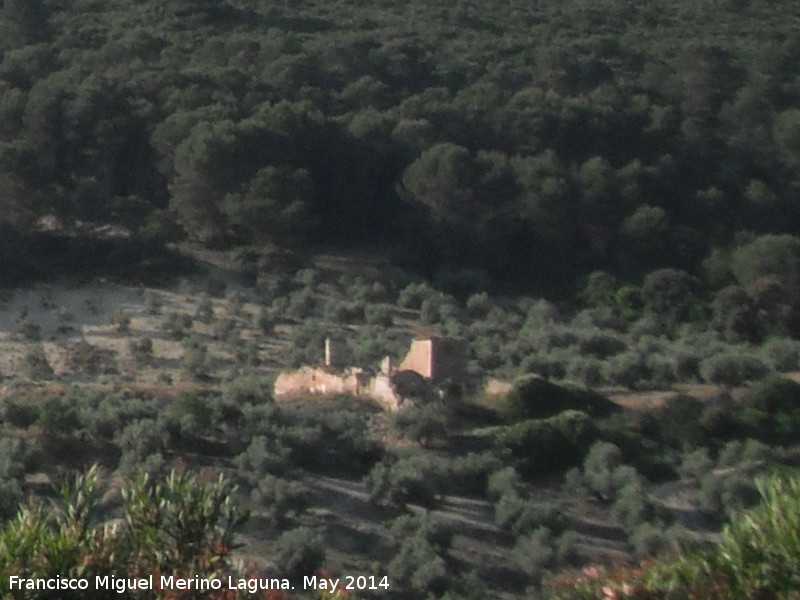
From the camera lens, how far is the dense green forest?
2984 cm

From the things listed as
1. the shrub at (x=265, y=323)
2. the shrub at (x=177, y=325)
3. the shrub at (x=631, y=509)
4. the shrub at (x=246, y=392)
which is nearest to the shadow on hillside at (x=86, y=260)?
the shrub at (x=177, y=325)

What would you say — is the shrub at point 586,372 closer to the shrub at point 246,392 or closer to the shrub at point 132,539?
the shrub at point 246,392

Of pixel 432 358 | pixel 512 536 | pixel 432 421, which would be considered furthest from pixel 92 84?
pixel 512 536

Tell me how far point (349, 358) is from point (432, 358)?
264 centimetres

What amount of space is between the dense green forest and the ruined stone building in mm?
8575

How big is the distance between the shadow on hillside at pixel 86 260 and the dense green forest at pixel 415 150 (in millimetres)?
432

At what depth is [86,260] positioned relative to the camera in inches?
1107

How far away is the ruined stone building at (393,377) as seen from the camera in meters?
19.1

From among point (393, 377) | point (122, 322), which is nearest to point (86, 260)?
point (122, 322)

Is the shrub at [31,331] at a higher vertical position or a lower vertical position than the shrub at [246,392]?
lower

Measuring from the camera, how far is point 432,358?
20.0 m

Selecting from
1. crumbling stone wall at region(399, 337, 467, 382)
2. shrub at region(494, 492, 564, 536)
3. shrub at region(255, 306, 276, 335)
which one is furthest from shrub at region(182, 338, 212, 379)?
shrub at region(494, 492, 564, 536)

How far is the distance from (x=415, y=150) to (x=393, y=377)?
1408 cm

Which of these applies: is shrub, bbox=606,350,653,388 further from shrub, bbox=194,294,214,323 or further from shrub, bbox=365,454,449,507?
shrub, bbox=194,294,214,323
